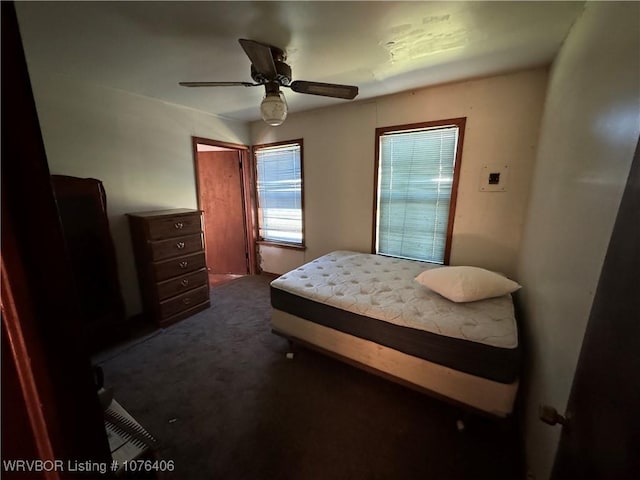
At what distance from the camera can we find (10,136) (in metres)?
0.34

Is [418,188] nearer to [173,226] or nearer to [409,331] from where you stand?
[409,331]

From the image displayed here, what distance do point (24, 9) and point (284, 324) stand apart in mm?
2377

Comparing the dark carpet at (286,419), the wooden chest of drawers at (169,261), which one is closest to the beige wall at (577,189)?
the dark carpet at (286,419)

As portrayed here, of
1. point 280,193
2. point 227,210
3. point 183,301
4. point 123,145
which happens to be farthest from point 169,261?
point 280,193

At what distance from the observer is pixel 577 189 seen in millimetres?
1101

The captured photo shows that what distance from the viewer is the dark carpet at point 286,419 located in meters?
1.33

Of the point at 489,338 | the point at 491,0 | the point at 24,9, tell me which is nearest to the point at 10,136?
the point at 24,9

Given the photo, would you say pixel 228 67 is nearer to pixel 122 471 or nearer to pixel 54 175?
pixel 54 175

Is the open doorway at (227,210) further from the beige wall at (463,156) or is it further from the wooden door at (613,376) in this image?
the wooden door at (613,376)

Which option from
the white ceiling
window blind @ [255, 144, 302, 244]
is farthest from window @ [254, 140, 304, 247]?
the white ceiling

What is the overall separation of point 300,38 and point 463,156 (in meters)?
1.83

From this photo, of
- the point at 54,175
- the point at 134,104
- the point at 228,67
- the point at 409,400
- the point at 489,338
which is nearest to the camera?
the point at 489,338

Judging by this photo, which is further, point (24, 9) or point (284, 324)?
point (284, 324)

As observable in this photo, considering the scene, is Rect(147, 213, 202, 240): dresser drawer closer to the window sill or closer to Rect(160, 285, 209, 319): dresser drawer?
Rect(160, 285, 209, 319): dresser drawer
